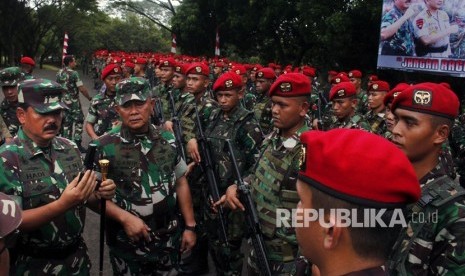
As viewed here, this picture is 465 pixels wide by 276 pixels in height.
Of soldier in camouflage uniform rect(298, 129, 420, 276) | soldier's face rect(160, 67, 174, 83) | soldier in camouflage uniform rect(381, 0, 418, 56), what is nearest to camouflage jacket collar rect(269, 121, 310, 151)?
soldier in camouflage uniform rect(298, 129, 420, 276)

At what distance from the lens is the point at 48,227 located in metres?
2.62

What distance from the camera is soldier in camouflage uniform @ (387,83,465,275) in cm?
196

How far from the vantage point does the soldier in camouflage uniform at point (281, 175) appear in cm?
293

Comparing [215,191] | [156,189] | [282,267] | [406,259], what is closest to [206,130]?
[215,191]

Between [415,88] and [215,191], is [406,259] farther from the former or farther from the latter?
[215,191]

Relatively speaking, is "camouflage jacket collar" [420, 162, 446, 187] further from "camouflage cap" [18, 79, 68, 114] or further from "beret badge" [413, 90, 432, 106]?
"camouflage cap" [18, 79, 68, 114]

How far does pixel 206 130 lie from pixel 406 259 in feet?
10.3

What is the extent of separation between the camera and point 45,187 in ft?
8.64

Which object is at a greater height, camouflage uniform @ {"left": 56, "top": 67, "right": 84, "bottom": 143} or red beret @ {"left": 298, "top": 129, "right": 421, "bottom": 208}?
red beret @ {"left": 298, "top": 129, "right": 421, "bottom": 208}

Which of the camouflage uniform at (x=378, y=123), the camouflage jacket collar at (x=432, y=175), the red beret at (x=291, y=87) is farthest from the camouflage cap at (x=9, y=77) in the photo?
the camouflage jacket collar at (x=432, y=175)

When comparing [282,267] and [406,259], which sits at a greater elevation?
[406,259]

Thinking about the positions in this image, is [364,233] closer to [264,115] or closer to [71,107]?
[264,115]

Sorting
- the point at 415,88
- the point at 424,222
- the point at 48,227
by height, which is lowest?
the point at 48,227

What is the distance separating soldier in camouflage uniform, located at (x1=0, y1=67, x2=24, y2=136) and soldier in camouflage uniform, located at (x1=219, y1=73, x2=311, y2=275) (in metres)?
3.79
